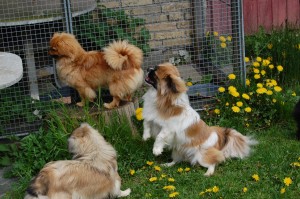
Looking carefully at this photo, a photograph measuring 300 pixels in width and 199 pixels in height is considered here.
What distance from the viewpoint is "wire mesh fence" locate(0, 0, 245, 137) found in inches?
252

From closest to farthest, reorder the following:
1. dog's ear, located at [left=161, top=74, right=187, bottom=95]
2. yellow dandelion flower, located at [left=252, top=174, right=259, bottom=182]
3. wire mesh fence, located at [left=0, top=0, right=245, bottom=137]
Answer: yellow dandelion flower, located at [left=252, top=174, right=259, bottom=182] < dog's ear, located at [left=161, top=74, right=187, bottom=95] < wire mesh fence, located at [left=0, top=0, right=245, bottom=137]

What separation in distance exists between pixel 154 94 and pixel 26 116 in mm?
1731

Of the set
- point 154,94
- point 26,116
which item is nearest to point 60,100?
point 26,116

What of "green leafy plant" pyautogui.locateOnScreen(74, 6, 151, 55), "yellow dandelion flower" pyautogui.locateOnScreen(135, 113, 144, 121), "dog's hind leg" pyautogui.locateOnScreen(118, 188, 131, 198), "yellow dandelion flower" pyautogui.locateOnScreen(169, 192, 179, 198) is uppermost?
"green leafy plant" pyautogui.locateOnScreen(74, 6, 151, 55)

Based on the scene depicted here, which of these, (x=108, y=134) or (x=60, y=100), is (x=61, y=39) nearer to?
(x=60, y=100)

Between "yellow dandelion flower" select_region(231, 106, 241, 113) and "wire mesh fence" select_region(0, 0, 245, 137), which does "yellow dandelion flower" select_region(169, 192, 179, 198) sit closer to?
"yellow dandelion flower" select_region(231, 106, 241, 113)

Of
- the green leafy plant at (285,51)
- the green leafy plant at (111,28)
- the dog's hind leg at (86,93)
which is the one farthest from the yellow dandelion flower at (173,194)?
the green leafy plant at (285,51)

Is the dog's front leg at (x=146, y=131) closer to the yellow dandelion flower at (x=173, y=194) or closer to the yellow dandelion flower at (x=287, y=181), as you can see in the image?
the yellow dandelion flower at (x=173, y=194)

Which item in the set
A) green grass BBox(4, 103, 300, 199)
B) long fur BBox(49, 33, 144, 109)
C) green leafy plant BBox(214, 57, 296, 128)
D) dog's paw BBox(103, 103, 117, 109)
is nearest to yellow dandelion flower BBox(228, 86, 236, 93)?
green leafy plant BBox(214, 57, 296, 128)

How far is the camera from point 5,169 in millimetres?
5906

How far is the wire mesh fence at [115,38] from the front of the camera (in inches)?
252

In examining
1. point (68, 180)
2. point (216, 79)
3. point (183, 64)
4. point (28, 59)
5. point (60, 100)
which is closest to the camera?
point (68, 180)

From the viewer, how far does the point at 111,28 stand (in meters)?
7.35

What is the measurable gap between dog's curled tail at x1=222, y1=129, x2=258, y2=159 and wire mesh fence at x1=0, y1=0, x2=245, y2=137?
118 cm
